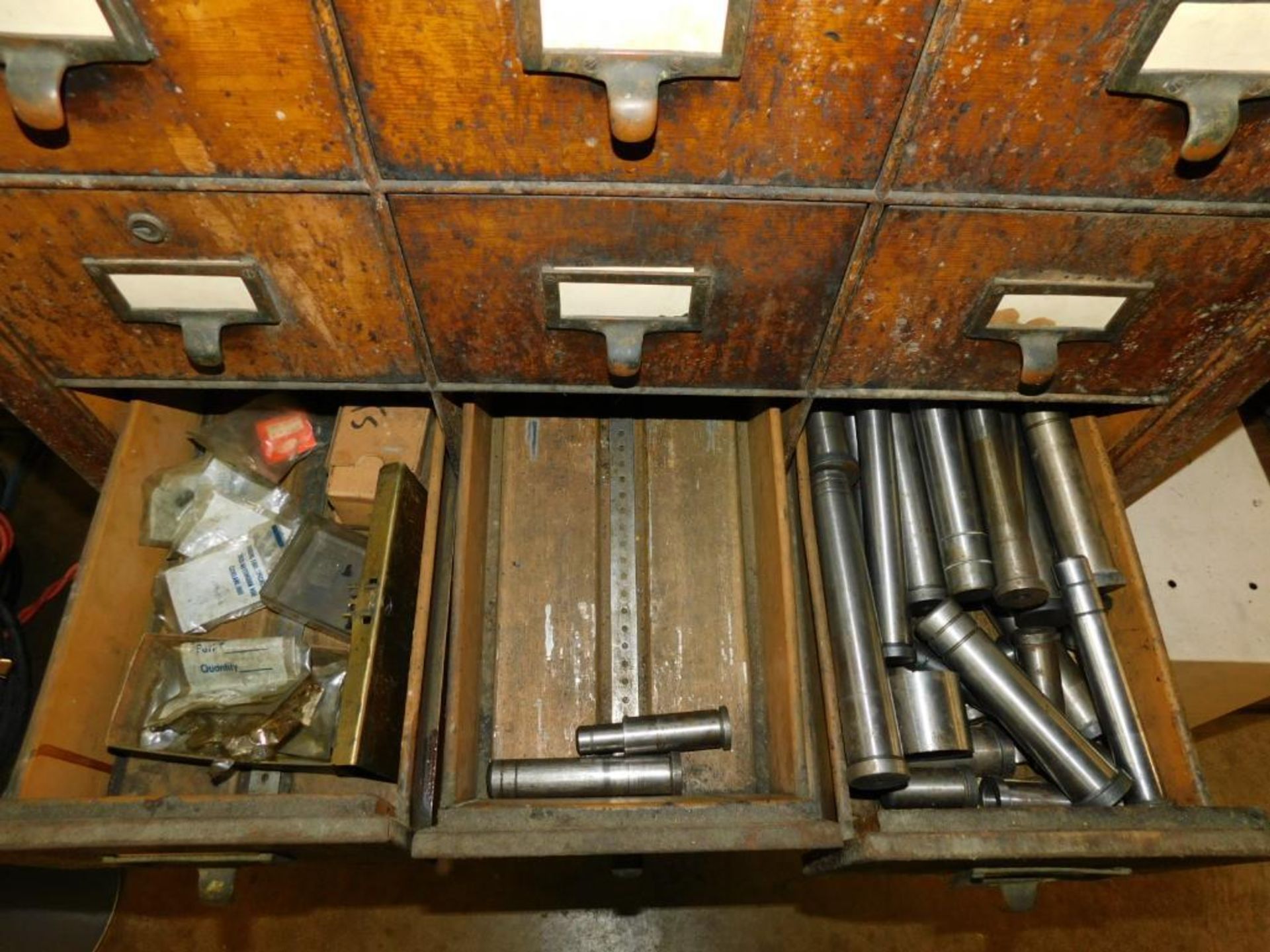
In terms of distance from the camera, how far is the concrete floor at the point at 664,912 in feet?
5.74

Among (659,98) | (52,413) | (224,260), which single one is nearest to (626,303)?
(659,98)

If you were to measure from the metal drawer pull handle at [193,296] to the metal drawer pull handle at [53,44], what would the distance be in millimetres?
241

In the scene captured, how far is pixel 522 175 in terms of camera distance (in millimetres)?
866

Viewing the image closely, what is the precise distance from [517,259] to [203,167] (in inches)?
14.3

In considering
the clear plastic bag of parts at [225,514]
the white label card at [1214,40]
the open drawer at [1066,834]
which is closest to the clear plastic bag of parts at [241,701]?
the clear plastic bag of parts at [225,514]

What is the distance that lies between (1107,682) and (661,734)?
0.73 m

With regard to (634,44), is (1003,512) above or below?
below

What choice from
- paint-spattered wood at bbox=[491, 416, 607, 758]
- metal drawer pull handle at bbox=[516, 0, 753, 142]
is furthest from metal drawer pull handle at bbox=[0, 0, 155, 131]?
paint-spattered wood at bbox=[491, 416, 607, 758]

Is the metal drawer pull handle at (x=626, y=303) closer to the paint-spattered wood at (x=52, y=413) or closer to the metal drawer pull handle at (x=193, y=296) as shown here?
the metal drawer pull handle at (x=193, y=296)

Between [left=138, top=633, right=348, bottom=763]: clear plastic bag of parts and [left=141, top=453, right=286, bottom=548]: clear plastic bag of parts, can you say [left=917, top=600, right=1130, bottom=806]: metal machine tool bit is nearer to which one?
[left=138, top=633, right=348, bottom=763]: clear plastic bag of parts

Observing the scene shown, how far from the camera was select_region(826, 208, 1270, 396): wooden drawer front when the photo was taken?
927 millimetres

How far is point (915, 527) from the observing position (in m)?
1.39

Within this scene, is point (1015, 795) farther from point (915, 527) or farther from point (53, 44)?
point (53, 44)

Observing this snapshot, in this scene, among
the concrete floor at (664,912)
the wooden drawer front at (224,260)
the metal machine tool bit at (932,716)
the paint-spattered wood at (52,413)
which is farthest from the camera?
the concrete floor at (664,912)
